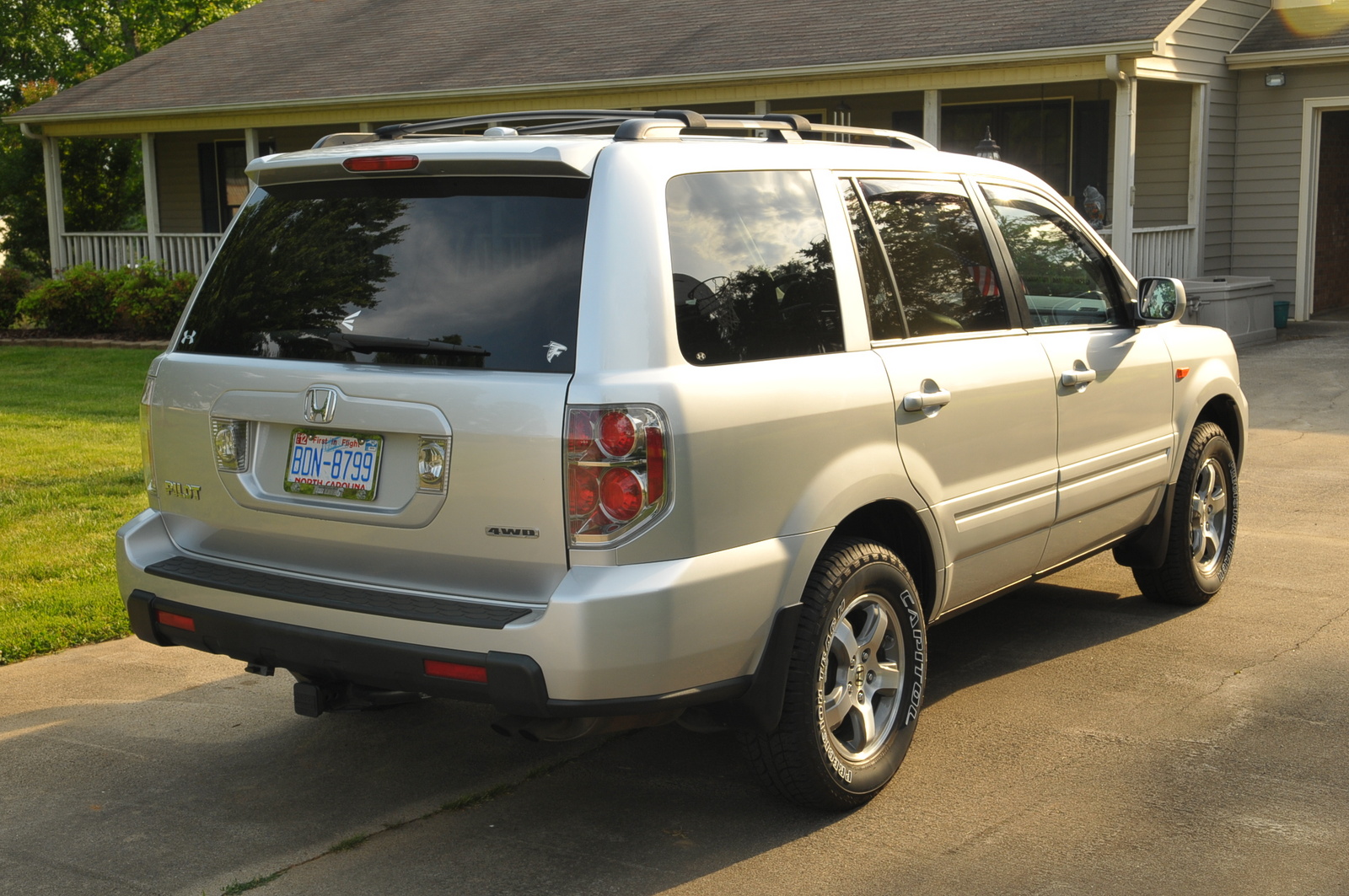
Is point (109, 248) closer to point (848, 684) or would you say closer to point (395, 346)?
point (395, 346)

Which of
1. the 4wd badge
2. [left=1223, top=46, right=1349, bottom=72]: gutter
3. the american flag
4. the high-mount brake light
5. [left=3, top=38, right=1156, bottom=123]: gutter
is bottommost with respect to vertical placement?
the 4wd badge

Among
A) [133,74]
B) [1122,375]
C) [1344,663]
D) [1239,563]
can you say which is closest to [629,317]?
[1122,375]

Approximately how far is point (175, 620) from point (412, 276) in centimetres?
127

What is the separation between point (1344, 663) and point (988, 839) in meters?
2.29

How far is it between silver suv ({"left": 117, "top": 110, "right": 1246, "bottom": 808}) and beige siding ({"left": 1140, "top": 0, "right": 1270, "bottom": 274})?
1348 centimetres

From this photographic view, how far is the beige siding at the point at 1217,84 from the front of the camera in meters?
16.7

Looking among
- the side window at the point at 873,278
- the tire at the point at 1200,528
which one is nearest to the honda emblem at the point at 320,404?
the side window at the point at 873,278

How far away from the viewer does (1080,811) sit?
408cm

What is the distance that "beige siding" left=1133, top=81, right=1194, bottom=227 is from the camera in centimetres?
1788

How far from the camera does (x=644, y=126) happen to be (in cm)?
376

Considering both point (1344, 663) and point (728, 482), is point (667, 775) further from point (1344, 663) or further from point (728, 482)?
point (1344, 663)

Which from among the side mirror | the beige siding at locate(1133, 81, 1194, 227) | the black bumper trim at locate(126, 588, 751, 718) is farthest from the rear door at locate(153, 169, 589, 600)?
the beige siding at locate(1133, 81, 1194, 227)

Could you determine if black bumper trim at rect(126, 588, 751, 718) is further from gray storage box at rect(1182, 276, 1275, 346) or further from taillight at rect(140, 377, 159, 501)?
gray storage box at rect(1182, 276, 1275, 346)

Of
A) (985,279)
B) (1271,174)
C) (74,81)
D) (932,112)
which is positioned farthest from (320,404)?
(74,81)
